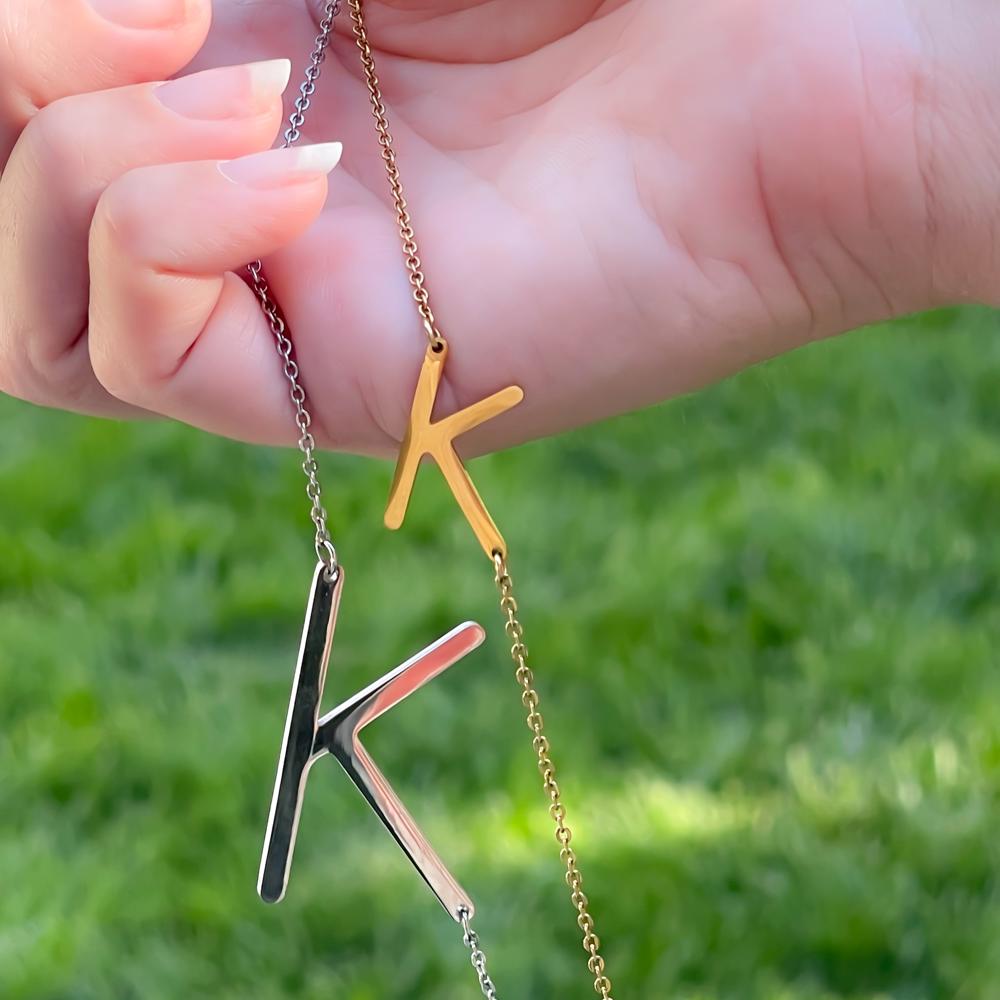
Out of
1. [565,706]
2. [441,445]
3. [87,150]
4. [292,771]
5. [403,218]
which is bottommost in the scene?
[565,706]

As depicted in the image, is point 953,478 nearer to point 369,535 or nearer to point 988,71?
point 369,535

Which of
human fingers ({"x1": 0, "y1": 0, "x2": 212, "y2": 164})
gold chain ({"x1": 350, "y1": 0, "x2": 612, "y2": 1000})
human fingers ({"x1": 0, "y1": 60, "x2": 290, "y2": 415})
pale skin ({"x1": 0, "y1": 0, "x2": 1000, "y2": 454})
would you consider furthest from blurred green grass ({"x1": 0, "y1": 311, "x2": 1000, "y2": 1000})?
human fingers ({"x1": 0, "y1": 0, "x2": 212, "y2": 164})

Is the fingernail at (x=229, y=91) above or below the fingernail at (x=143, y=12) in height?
below

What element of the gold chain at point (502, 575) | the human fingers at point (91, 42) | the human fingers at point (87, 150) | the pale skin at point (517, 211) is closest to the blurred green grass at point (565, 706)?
the gold chain at point (502, 575)

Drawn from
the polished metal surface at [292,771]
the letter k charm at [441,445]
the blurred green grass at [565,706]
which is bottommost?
the blurred green grass at [565,706]

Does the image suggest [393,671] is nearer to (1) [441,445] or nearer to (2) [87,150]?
(1) [441,445]

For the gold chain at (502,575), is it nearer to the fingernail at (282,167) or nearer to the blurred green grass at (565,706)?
the fingernail at (282,167)

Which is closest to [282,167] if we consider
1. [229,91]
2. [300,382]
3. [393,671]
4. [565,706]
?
[229,91]
